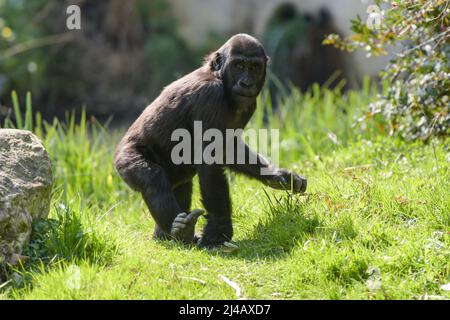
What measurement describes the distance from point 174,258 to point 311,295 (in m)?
1.01

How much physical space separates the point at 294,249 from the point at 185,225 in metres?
0.81

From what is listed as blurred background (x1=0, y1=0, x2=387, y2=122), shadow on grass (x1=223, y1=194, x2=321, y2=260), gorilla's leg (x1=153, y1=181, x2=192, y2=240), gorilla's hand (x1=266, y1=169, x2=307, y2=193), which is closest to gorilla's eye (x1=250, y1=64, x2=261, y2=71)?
gorilla's hand (x1=266, y1=169, x2=307, y2=193)

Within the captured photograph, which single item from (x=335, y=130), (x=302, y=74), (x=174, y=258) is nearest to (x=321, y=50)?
(x=302, y=74)

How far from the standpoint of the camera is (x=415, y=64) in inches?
233

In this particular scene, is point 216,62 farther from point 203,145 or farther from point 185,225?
point 185,225

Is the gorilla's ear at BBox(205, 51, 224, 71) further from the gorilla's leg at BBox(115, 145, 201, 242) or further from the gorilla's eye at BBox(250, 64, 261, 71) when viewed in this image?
the gorilla's leg at BBox(115, 145, 201, 242)

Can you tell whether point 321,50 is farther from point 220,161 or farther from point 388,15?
point 220,161

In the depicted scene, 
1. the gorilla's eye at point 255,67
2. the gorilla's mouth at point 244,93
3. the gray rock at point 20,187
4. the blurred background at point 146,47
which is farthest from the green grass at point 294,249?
the blurred background at point 146,47

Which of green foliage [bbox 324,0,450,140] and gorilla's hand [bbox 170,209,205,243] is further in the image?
green foliage [bbox 324,0,450,140]

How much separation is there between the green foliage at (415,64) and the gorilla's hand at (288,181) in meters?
1.29

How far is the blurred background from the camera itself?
12984mm

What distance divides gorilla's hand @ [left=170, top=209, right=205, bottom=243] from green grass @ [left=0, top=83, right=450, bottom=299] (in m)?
0.08

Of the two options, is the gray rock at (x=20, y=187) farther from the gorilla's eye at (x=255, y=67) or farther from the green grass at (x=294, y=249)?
the gorilla's eye at (x=255, y=67)
